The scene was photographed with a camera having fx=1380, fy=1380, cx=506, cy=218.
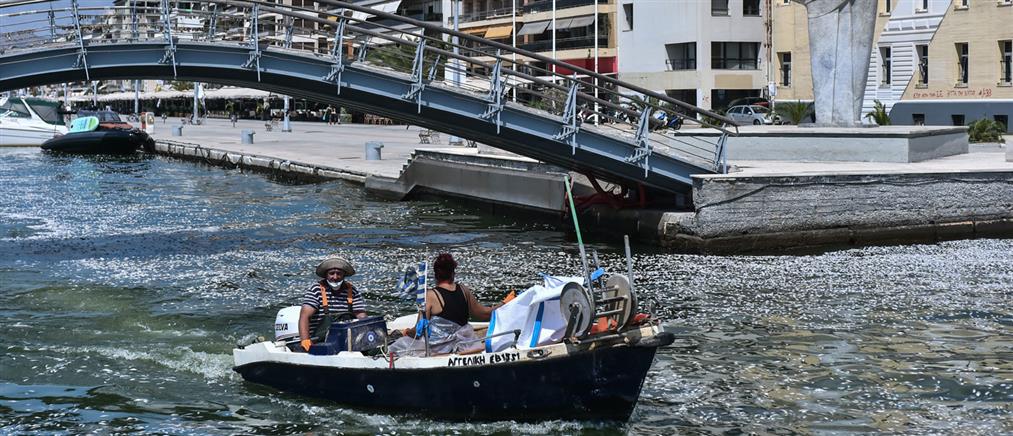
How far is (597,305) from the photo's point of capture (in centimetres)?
1293

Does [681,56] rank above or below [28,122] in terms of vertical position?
above

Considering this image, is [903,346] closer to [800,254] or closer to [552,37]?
[800,254]

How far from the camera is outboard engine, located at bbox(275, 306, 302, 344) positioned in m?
14.8

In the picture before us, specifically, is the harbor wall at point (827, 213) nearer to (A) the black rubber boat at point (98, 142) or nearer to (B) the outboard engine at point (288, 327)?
(B) the outboard engine at point (288, 327)

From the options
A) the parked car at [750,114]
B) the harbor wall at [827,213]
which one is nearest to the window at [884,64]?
the parked car at [750,114]

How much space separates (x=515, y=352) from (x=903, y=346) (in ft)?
20.3

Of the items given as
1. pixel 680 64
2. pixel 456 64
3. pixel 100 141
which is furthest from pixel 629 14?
pixel 456 64

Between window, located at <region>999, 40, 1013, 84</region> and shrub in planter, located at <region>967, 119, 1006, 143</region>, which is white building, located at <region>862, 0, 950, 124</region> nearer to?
window, located at <region>999, 40, 1013, 84</region>

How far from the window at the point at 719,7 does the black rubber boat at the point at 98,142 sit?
102 ft

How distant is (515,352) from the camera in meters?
12.7

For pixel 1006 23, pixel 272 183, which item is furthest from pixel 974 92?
pixel 272 183

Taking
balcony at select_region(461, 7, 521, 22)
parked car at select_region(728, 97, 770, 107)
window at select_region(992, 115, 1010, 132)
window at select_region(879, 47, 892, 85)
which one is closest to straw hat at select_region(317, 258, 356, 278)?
window at select_region(992, 115, 1010, 132)

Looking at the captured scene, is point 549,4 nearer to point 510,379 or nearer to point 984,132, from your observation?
point 984,132

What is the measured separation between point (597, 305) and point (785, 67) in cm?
5620
